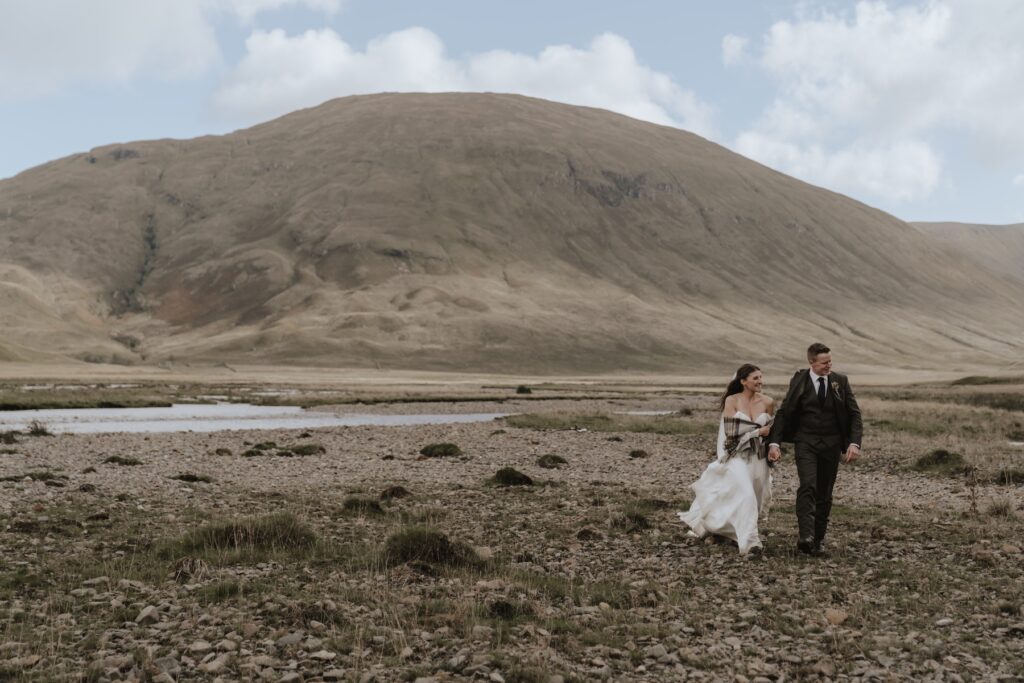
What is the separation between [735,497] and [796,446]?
52.5 inches

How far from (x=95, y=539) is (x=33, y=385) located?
95842 mm

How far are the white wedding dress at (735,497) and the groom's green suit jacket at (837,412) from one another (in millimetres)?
473

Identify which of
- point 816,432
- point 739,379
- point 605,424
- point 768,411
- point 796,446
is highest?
point 739,379

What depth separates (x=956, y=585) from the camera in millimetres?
14578

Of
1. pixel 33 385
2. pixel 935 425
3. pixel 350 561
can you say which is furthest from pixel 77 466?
pixel 33 385

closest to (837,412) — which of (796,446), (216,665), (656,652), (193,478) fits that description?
(796,446)

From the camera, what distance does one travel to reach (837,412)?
16438 mm

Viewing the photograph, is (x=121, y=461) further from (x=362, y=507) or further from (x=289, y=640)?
(x=289, y=640)

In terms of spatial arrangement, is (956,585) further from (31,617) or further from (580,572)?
(31,617)

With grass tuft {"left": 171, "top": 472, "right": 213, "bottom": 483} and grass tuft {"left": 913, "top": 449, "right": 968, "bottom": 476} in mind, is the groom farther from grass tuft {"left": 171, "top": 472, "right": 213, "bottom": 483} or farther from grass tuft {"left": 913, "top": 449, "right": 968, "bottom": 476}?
grass tuft {"left": 171, "top": 472, "right": 213, "bottom": 483}

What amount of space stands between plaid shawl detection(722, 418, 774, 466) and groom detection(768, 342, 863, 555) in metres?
0.33

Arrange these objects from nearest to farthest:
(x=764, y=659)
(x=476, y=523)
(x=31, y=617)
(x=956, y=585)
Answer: (x=764, y=659), (x=31, y=617), (x=956, y=585), (x=476, y=523)


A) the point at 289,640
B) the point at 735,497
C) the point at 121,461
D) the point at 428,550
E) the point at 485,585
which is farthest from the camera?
the point at 121,461

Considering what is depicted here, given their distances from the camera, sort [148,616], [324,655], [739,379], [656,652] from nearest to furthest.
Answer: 1. [324,655]
2. [656,652]
3. [148,616]
4. [739,379]
